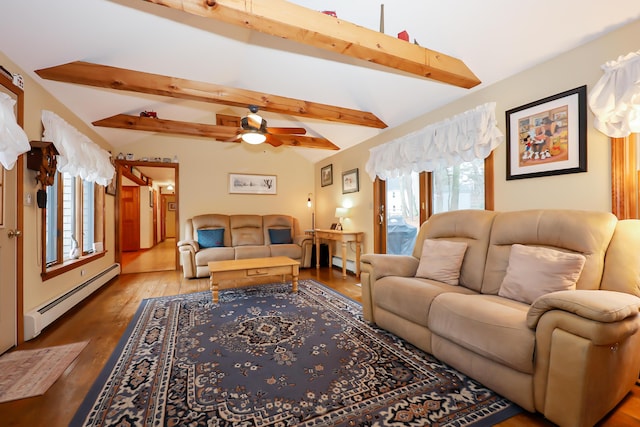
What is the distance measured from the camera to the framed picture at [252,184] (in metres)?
5.76

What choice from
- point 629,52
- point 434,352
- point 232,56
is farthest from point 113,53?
point 629,52

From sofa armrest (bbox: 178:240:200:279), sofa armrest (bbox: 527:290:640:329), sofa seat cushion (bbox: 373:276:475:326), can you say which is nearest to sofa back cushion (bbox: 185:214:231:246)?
sofa armrest (bbox: 178:240:200:279)

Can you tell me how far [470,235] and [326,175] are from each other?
373 centimetres

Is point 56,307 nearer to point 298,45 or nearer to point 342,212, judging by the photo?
point 298,45

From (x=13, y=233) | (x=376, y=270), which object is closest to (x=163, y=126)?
(x=13, y=233)

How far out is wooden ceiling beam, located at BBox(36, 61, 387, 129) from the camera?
251cm

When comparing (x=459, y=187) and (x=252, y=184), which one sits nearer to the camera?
(x=459, y=187)

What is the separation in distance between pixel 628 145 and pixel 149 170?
8.53 m

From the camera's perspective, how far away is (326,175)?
19.1 feet

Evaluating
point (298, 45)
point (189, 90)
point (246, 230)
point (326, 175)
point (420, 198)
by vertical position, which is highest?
point (298, 45)

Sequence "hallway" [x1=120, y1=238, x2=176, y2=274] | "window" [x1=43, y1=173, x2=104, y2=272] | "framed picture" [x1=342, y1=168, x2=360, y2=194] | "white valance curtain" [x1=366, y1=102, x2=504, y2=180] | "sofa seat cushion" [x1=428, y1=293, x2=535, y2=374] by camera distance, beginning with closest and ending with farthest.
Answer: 1. "sofa seat cushion" [x1=428, y1=293, x2=535, y2=374]
2. "white valance curtain" [x1=366, y1=102, x2=504, y2=180]
3. "window" [x1=43, y1=173, x2=104, y2=272]
4. "framed picture" [x1=342, y1=168, x2=360, y2=194]
5. "hallway" [x1=120, y1=238, x2=176, y2=274]

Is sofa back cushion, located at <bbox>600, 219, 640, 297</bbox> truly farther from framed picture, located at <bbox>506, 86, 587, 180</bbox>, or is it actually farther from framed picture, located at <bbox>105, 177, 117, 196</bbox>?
framed picture, located at <bbox>105, 177, 117, 196</bbox>

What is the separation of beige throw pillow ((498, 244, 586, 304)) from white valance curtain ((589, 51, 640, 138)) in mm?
912

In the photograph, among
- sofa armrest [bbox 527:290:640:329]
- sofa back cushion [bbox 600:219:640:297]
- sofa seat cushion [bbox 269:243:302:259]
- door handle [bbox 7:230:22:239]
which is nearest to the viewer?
sofa armrest [bbox 527:290:640:329]
